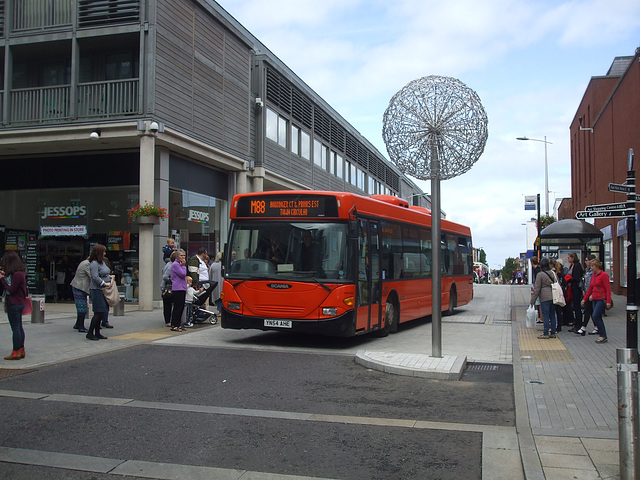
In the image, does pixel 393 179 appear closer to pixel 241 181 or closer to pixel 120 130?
pixel 241 181

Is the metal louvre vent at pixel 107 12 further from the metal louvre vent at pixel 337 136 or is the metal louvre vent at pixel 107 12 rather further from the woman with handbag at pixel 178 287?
the metal louvre vent at pixel 337 136

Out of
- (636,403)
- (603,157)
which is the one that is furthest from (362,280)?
(603,157)

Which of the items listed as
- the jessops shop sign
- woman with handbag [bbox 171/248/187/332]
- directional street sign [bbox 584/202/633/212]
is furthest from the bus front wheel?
the jessops shop sign

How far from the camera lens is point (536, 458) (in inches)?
191

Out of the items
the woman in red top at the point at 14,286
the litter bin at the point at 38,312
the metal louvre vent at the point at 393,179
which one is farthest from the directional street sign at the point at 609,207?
the metal louvre vent at the point at 393,179

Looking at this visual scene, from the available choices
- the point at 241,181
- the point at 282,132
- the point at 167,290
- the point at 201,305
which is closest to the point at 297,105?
the point at 282,132

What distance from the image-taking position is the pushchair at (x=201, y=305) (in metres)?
14.7

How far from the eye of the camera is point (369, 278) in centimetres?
1151

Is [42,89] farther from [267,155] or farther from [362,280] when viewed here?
[362,280]

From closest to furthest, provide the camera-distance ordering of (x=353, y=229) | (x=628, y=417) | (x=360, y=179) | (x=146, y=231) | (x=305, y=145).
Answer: (x=628, y=417) → (x=353, y=229) → (x=146, y=231) → (x=305, y=145) → (x=360, y=179)

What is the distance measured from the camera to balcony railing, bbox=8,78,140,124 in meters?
18.5

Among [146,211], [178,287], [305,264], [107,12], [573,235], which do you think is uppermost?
[107,12]

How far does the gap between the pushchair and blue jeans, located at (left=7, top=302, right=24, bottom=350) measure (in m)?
5.44

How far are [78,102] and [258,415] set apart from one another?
51.7 feet
